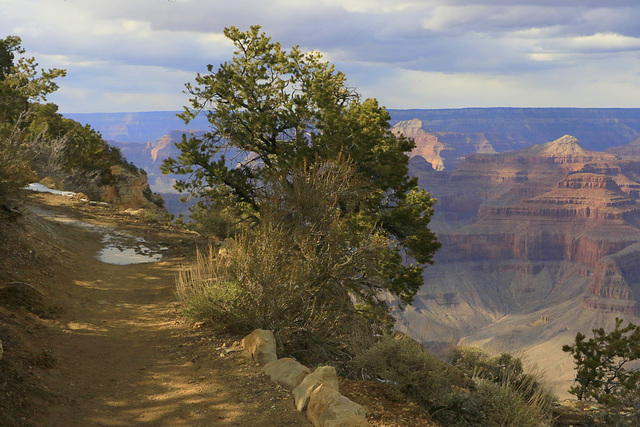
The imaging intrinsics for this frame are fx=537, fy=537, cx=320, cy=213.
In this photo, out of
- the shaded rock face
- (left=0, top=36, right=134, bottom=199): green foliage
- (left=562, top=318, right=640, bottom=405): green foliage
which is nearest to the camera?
(left=562, top=318, right=640, bottom=405): green foliage

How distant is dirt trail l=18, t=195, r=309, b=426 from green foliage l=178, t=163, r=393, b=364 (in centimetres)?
57

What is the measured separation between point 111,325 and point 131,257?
5.56m

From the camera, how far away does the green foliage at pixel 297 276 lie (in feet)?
24.2

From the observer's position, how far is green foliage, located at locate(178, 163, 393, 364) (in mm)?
7391

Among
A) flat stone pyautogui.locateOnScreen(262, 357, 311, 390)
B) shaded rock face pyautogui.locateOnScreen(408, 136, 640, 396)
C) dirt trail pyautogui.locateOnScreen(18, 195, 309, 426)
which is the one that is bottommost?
shaded rock face pyautogui.locateOnScreen(408, 136, 640, 396)

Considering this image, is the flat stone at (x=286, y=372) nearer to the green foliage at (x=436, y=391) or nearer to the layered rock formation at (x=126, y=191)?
the green foliage at (x=436, y=391)

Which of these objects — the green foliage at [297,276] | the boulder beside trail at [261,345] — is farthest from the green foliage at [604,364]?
the boulder beside trail at [261,345]

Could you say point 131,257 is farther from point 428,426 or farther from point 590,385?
point 590,385

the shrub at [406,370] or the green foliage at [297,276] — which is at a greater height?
the green foliage at [297,276]

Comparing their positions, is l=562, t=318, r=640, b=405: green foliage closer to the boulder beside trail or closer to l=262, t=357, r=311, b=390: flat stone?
the boulder beside trail

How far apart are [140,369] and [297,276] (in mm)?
2320

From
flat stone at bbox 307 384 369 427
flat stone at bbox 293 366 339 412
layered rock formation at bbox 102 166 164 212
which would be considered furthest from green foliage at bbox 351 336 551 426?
layered rock formation at bbox 102 166 164 212

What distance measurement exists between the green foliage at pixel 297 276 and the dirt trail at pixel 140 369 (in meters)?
0.57

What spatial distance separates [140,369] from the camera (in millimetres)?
6707
